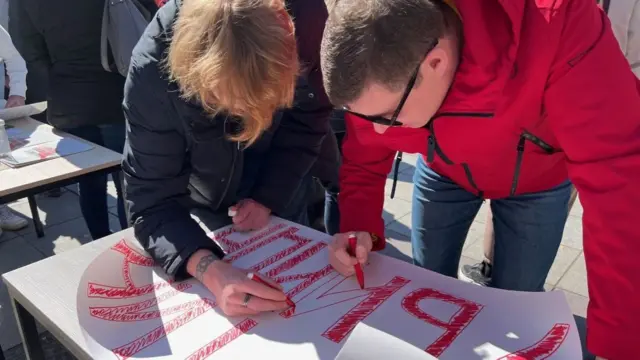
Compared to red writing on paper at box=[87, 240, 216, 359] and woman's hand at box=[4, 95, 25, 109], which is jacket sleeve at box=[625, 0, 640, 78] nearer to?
red writing on paper at box=[87, 240, 216, 359]

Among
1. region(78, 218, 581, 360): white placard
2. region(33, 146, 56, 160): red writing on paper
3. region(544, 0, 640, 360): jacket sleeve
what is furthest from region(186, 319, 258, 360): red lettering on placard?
region(33, 146, 56, 160): red writing on paper

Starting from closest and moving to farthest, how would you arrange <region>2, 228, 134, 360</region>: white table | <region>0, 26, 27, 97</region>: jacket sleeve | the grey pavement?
1. <region>2, 228, 134, 360</region>: white table
2. the grey pavement
3. <region>0, 26, 27, 97</region>: jacket sleeve

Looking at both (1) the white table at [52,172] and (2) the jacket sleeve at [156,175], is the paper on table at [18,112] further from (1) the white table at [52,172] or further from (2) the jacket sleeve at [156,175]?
(2) the jacket sleeve at [156,175]

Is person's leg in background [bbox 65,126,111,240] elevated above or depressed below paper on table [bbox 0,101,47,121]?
below

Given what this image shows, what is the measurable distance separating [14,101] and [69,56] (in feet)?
1.53

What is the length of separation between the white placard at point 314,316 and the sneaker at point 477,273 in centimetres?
93

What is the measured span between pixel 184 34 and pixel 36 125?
175 centimetres

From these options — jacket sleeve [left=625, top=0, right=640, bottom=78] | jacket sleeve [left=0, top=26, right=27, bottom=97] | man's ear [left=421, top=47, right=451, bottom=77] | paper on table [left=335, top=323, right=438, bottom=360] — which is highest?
man's ear [left=421, top=47, right=451, bottom=77]

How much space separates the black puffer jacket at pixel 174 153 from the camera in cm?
122

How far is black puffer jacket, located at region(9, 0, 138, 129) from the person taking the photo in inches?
94.3

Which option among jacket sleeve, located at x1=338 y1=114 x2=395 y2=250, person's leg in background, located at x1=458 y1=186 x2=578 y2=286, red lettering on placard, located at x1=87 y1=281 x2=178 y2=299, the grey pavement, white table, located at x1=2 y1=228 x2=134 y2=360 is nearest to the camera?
white table, located at x1=2 y1=228 x2=134 y2=360

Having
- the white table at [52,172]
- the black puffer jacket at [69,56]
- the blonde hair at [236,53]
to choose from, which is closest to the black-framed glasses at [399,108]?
the blonde hair at [236,53]

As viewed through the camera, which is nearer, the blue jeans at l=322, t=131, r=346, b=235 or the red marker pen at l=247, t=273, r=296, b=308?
the red marker pen at l=247, t=273, r=296, b=308

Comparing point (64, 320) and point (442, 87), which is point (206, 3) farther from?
point (64, 320)
